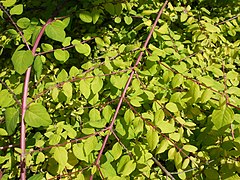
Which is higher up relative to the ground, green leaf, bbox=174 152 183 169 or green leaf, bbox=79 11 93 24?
green leaf, bbox=79 11 93 24

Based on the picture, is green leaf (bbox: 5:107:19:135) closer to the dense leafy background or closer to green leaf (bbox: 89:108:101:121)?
the dense leafy background

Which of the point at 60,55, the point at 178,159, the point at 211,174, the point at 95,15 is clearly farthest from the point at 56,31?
the point at 211,174

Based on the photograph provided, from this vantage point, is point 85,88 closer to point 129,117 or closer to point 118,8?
point 129,117

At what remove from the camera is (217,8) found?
2490 millimetres

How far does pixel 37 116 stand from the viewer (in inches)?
49.6

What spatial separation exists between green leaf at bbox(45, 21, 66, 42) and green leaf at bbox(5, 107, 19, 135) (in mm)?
334

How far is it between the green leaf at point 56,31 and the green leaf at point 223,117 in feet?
2.21

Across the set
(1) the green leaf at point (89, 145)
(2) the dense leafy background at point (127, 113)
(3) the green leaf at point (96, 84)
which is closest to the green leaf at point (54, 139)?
(2) the dense leafy background at point (127, 113)

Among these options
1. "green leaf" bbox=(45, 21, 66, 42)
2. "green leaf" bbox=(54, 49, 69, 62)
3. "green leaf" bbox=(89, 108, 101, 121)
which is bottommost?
"green leaf" bbox=(89, 108, 101, 121)

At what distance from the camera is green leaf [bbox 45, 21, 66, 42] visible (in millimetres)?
1405

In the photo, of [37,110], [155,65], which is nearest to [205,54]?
[155,65]

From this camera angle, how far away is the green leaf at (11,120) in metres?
1.25

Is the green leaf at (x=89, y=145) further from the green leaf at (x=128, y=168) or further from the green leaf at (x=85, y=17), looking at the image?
the green leaf at (x=85, y=17)

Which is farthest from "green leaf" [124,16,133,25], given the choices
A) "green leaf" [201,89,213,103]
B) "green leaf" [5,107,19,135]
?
"green leaf" [5,107,19,135]
